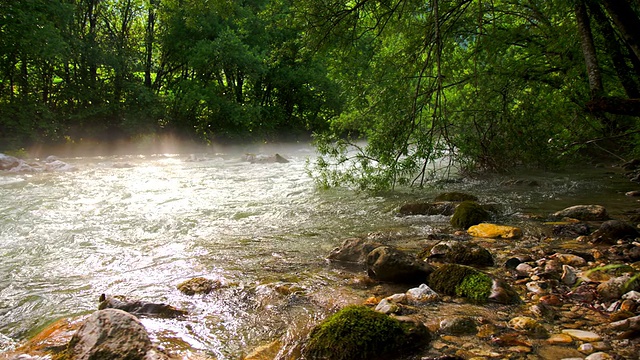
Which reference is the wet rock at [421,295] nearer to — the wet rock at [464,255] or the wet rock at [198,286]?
the wet rock at [464,255]

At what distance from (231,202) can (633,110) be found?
7.46 meters

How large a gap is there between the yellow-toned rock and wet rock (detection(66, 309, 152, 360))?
4.56 meters

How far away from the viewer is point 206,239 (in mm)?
6398

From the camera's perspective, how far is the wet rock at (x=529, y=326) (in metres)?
2.95

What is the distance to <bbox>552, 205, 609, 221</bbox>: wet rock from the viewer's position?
21.1 ft

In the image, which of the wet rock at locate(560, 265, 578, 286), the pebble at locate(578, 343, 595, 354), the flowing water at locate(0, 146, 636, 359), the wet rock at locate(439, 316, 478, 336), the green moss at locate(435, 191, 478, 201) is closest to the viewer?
the pebble at locate(578, 343, 595, 354)

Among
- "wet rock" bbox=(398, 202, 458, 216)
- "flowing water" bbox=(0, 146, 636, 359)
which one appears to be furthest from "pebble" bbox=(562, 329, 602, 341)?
"wet rock" bbox=(398, 202, 458, 216)

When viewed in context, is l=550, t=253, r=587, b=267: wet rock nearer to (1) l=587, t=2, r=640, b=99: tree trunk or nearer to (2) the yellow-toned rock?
(2) the yellow-toned rock

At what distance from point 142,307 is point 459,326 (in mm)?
2616

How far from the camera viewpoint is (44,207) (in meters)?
8.84

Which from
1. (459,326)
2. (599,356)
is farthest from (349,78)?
(599,356)

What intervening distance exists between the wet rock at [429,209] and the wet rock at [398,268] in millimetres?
3337

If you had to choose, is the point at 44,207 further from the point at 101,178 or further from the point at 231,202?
the point at 101,178

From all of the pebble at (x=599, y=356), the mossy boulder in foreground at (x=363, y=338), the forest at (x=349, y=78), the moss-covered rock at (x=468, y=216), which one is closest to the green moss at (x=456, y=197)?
the forest at (x=349, y=78)
